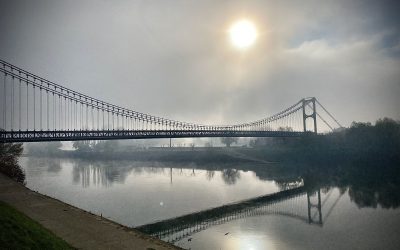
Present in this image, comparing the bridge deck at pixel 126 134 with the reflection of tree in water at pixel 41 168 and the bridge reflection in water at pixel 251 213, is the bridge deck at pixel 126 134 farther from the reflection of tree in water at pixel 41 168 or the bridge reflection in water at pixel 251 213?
the bridge reflection in water at pixel 251 213

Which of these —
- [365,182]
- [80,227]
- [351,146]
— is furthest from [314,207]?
[351,146]

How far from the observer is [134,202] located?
2638 centimetres

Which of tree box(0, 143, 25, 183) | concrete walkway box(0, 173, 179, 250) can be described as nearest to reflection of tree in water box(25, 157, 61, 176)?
tree box(0, 143, 25, 183)

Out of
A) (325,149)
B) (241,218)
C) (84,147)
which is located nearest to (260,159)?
(325,149)

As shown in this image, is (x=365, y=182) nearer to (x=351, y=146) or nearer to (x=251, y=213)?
(x=251, y=213)

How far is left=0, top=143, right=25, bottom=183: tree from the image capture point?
32250 mm

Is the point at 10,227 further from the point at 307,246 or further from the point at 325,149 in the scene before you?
the point at 325,149

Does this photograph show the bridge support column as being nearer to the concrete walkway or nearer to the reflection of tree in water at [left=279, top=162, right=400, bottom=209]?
the reflection of tree in water at [left=279, top=162, right=400, bottom=209]

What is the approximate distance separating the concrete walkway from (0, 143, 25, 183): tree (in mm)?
12472

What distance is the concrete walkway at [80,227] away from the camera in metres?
13.2

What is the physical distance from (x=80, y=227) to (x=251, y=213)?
1294 centimetres

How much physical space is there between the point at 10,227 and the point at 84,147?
115888 millimetres

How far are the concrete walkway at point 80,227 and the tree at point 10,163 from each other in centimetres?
1247

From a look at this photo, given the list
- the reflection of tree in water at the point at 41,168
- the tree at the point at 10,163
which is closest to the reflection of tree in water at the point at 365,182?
the tree at the point at 10,163
